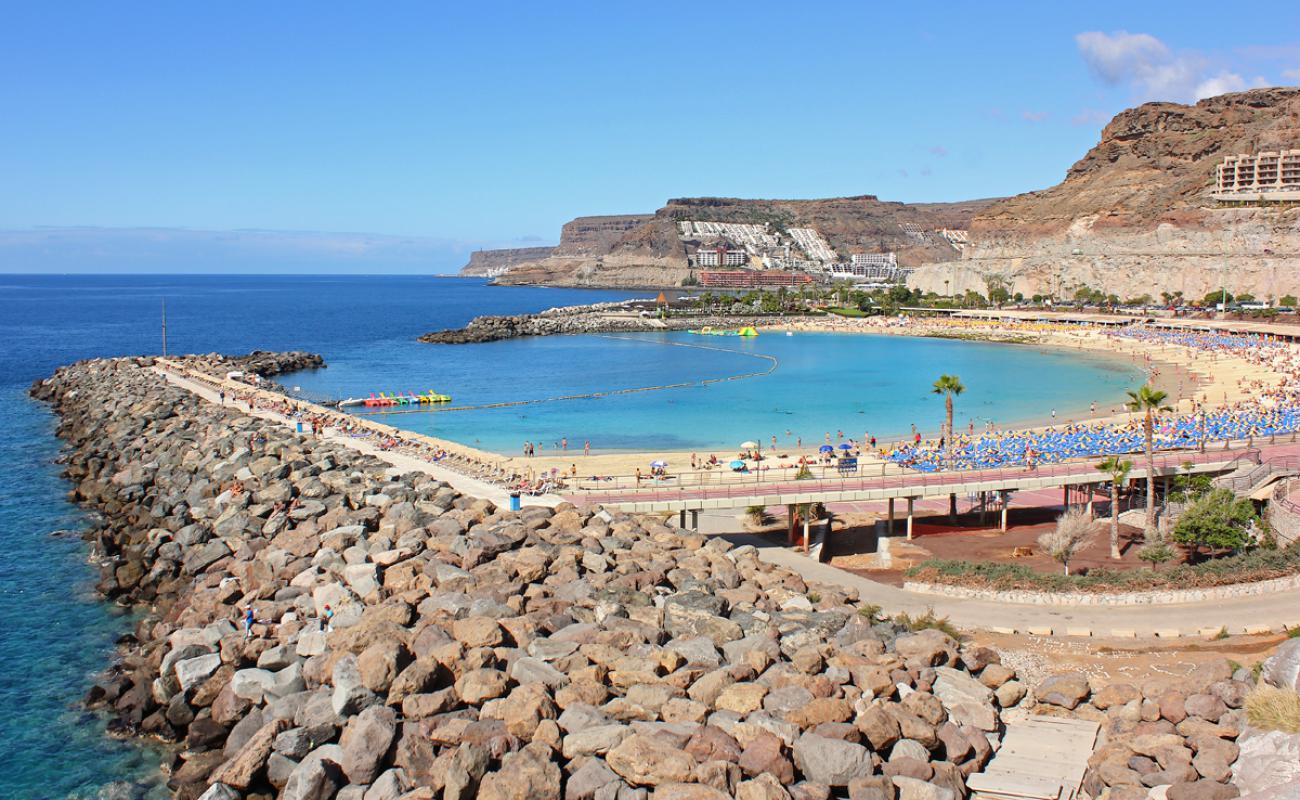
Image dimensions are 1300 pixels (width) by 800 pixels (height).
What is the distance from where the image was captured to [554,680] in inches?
598

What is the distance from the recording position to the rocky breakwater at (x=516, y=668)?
43.0ft

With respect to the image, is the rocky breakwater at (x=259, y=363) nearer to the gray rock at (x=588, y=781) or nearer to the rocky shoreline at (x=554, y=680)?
the rocky shoreline at (x=554, y=680)

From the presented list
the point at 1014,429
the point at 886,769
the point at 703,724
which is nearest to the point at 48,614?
the point at 703,724

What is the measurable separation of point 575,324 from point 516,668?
112362mm

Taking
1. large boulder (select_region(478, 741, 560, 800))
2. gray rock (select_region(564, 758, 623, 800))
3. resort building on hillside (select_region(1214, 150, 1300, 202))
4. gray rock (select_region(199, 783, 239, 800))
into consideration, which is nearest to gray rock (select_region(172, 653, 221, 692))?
gray rock (select_region(199, 783, 239, 800))

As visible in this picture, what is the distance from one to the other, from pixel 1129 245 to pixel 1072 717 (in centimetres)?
12165

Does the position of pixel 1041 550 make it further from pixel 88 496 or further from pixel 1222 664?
pixel 88 496

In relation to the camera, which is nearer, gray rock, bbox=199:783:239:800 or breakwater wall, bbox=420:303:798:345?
gray rock, bbox=199:783:239:800

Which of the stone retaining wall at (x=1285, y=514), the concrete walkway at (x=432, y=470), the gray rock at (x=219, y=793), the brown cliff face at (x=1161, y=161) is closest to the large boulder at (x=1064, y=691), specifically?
the gray rock at (x=219, y=793)

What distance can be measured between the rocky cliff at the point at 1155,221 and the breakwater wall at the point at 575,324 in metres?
34.8

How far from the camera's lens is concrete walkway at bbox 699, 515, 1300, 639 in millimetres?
19500

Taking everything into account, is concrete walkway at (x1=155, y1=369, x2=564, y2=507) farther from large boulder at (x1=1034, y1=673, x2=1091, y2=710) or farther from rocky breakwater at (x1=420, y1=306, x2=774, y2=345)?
rocky breakwater at (x1=420, y1=306, x2=774, y2=345)

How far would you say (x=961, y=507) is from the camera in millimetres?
31891

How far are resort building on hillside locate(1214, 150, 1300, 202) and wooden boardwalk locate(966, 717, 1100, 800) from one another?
118454mm
